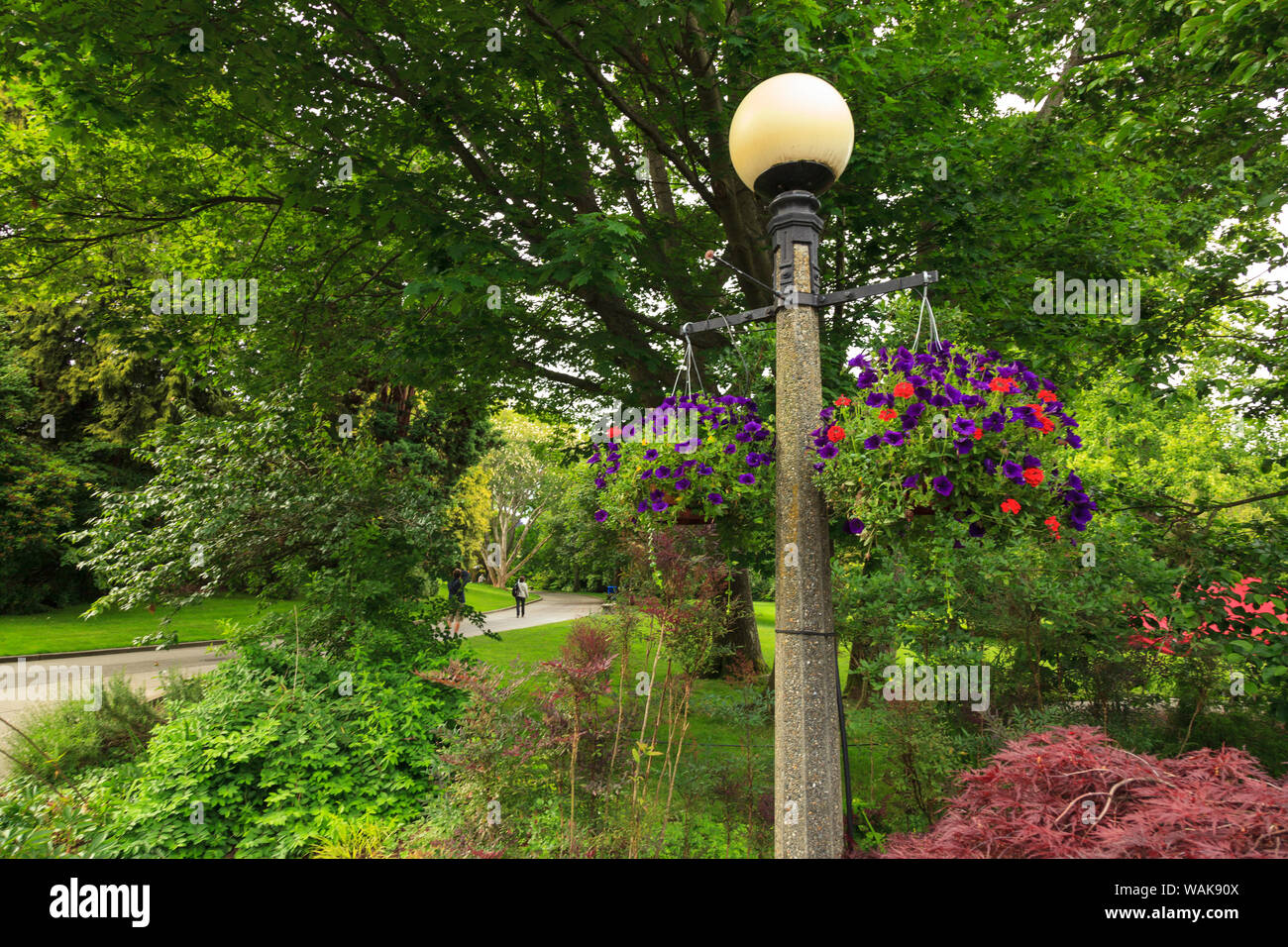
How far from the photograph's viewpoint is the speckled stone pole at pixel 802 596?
1.89m

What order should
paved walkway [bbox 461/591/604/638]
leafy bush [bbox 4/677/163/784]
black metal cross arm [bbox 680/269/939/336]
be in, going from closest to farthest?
1. black metal cross arm [bbox 680/269/939/336]
2. leafy bush [bbox 4/677/163/784]
3. paved walkway [bbox 461/591/604/638]

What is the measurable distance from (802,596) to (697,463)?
2.10 feet

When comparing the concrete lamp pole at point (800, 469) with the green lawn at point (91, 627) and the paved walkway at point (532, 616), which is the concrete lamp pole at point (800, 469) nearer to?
the green lawn at point (91, 627)

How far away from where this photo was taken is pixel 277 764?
455 centimetres

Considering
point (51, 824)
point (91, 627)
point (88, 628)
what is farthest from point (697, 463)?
point (91, 627)

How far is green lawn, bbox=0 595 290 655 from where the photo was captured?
11.9m

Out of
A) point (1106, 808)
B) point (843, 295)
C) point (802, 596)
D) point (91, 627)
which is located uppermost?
point (843, 295)

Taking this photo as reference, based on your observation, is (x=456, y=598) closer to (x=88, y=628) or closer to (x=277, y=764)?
(x=277, y=764)

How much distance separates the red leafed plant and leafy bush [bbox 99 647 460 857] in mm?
3621

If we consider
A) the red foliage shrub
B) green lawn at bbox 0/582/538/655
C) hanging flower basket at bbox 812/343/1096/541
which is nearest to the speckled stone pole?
hanging flower basket at bbox 812/343/1096/541

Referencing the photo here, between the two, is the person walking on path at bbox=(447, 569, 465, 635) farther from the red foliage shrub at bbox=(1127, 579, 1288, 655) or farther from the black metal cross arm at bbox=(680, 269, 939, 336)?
the red foliage shrub at bbox=(1127, 579, 1288, 655)
